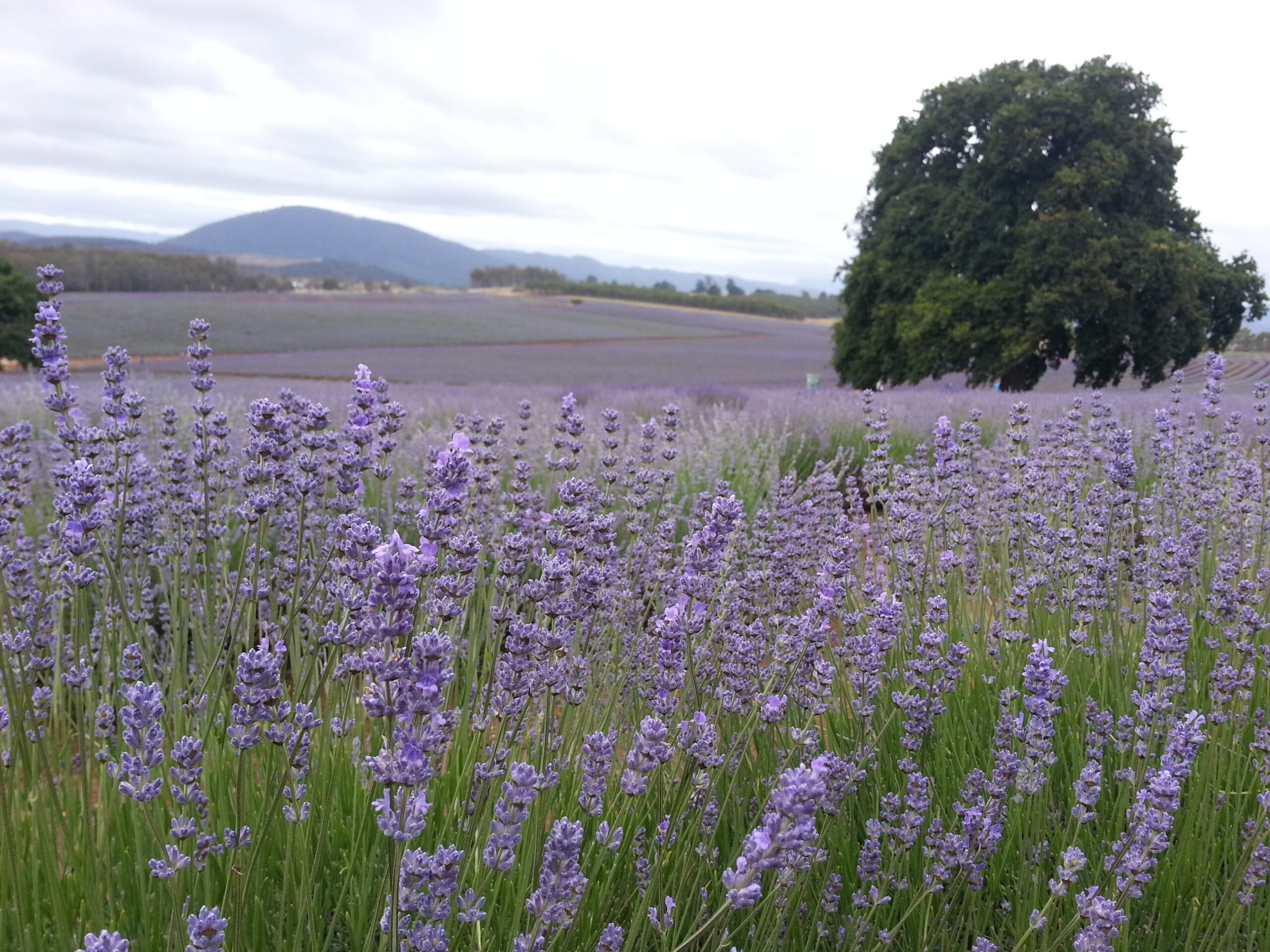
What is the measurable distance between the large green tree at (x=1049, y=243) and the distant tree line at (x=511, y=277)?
44.3 meters

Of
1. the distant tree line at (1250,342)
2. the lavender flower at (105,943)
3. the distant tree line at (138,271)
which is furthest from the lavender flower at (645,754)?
the distant tree line at (138,271)

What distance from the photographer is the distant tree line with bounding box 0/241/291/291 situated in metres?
37.8

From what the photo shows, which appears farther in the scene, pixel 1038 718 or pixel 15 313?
pixel 15 313

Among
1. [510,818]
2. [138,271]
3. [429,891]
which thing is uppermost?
[138,271]

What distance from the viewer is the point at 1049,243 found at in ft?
53.1

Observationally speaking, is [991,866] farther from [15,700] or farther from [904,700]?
[15,700]

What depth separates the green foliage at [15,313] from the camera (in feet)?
68.6

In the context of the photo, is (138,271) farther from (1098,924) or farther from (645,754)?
(1098,924)

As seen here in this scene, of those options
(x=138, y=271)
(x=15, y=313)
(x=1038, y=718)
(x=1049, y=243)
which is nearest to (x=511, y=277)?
(x=138, y=271)

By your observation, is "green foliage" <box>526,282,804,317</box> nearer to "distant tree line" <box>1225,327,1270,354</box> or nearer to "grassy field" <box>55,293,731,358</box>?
"grassy field" <box>55,293,731,358</box>

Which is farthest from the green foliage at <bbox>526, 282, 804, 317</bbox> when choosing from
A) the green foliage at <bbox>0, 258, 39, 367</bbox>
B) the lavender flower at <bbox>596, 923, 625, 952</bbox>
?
the lavender flower at <bbox>596, 923, 625, 952</bbox>

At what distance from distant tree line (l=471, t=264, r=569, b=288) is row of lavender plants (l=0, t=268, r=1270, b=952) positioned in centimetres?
5931

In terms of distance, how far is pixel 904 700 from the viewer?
2168 millimetres

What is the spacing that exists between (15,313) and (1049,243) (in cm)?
2340
